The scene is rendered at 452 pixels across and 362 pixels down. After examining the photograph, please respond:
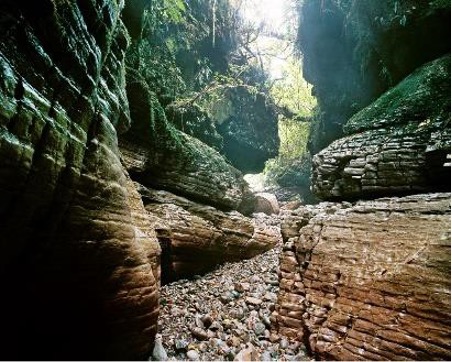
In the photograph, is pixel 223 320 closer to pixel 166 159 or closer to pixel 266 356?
pixel 266 356

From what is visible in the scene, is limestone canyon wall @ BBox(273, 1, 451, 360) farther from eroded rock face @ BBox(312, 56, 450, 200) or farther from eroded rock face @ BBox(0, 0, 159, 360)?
eroded rock face @ BBox(0, 0, 159, 360)

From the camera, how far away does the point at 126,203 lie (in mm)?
4078

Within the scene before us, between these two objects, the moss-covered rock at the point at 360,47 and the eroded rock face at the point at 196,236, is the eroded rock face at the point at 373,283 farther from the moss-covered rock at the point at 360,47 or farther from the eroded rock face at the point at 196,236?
the moss-covered rock at the point at 360,47

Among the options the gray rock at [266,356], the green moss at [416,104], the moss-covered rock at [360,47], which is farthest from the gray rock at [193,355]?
the moss-covered rock at [360,47]

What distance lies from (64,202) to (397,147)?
18.2 feet

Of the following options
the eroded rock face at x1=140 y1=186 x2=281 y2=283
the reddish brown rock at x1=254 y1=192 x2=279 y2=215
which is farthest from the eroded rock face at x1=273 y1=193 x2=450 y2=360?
the reddish brown rock at x1=254 y1=192 x2=279 y2=215

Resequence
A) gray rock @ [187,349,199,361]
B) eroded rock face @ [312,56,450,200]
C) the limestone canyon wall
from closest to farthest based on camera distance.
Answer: the limestone canyon wall → gray rock @ [187,349,199,361] → eroded rock face @ [312,56,450,200]

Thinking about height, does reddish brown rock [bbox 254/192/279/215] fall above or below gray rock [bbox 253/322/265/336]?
above

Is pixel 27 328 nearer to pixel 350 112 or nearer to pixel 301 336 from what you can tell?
pixel 301 336

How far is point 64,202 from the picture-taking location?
126 inches

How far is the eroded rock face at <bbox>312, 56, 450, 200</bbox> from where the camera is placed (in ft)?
16.3

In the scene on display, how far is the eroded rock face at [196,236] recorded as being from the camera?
6.42 meters

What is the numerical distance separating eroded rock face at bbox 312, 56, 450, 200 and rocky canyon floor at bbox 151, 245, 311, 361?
260 centimetres

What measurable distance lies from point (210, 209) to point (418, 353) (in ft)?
17.4
